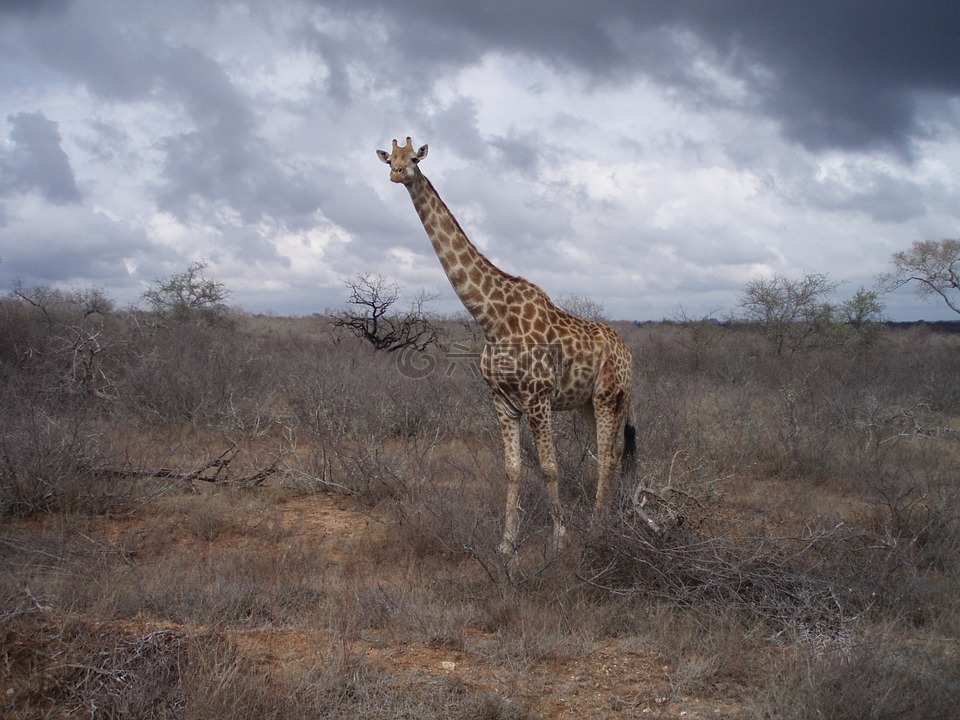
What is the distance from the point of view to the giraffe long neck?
6.20 m

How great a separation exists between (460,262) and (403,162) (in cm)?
95

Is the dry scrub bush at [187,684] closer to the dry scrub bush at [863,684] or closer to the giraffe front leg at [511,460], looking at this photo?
the dry scrub bush at [863,684]

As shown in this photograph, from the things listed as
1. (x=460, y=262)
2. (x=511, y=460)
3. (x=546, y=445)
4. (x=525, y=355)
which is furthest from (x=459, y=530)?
(x=460, y=262)

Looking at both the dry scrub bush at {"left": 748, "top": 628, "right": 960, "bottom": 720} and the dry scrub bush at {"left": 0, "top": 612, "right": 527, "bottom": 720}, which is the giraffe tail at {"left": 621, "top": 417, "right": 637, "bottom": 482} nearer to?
the dry scrub bush at {"left": 748, "top": 628, "right": 960, "bottom": 720}

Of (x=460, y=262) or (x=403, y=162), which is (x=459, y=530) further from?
(x=403, y=162)

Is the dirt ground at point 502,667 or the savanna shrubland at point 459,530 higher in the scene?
the savanna shrubland at point 459,530

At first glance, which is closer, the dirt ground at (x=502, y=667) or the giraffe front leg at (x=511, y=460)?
the dirt ground at (x=502, y=667)

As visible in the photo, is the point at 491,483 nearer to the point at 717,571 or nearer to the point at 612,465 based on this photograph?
the point at 612,465

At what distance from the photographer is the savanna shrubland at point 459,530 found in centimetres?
396

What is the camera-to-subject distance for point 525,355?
5.99 meters

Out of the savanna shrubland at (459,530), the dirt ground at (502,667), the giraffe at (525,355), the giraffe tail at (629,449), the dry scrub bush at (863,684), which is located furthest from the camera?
the giraffe tail at (629,449)

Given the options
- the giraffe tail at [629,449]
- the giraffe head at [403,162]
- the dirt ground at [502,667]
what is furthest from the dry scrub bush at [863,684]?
the giraffe head at [403,162]

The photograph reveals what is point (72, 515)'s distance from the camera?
6438 millimetres

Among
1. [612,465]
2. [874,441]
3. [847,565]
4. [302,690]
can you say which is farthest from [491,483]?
[874,441]
